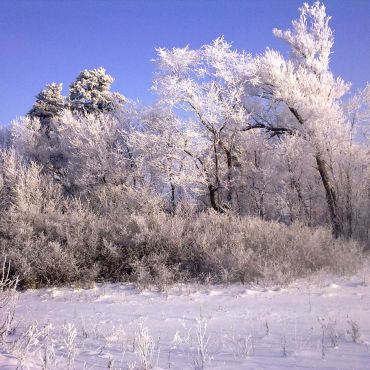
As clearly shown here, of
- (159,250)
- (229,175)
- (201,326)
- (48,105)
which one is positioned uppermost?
(48,105)

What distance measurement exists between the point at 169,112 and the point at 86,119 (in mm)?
9627

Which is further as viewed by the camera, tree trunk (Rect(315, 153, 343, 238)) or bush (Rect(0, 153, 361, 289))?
tree trunk (Rect(315, 153, 343, 238))

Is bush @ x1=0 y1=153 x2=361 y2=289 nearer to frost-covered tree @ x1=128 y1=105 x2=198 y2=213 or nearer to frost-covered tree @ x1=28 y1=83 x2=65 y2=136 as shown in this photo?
frost-covered tree @ x1=128 y1=105 x2=198 y2=213

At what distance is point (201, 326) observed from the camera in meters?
5.91

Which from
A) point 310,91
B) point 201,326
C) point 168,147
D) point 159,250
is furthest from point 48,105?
point 201,326

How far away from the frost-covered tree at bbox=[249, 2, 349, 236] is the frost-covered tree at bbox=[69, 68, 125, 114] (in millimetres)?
15850

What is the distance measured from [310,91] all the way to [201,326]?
47.1 feet

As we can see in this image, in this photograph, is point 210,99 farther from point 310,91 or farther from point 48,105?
point 48,105

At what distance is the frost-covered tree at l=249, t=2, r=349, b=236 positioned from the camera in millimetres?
16891

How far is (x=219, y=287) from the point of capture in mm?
9195

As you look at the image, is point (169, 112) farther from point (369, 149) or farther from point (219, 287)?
point (219, 287)

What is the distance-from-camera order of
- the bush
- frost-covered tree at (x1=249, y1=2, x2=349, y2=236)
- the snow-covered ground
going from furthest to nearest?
1. frost-covered tree at (x1=249, y1=2, x2=349, y2=236)
2. the bush
3. the snow-covered ground

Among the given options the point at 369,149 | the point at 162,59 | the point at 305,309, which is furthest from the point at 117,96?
the point at 305,309

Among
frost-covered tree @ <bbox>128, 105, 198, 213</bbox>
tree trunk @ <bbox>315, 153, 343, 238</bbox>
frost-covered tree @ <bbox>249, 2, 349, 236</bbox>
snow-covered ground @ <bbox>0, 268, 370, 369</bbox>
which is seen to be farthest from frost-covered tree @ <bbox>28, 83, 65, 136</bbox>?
snow-covered ground @ <bbox>0, 268, 370, 369</bbox>
